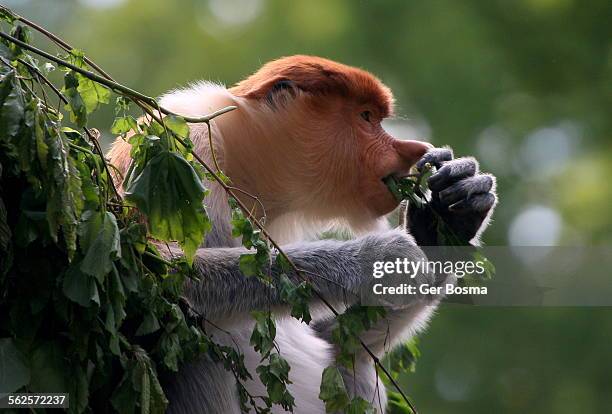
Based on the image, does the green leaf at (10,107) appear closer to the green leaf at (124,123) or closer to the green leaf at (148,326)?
the green leaf at (124,123)

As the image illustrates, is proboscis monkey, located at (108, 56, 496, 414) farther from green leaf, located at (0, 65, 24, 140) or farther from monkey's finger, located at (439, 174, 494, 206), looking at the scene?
green leaf, located at (0, 65, 24, 140)

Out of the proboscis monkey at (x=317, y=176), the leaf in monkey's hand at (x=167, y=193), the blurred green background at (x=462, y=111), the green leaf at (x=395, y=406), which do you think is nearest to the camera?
the leaf in monkey's hand at (x=167, y=193)

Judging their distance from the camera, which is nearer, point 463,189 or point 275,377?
point 275,377

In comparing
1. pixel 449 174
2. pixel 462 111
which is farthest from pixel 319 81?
pixel 462 111

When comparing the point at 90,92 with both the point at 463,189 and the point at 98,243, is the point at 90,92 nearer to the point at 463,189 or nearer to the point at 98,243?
the point at 98,243

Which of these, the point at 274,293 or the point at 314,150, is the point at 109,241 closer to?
the point at 274,293

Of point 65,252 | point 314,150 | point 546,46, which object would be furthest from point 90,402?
point 546,46

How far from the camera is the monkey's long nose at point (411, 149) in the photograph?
3537 millimetres

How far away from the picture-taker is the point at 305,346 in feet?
12.0

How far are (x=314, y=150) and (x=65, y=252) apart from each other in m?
1.49

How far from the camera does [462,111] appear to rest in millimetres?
8945

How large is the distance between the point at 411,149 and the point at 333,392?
1287 mm

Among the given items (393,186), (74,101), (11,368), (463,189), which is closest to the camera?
(11,368)

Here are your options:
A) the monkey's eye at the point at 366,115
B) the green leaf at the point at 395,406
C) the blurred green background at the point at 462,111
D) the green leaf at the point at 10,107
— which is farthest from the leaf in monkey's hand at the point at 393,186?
the blurred green background at the point at 462,111
